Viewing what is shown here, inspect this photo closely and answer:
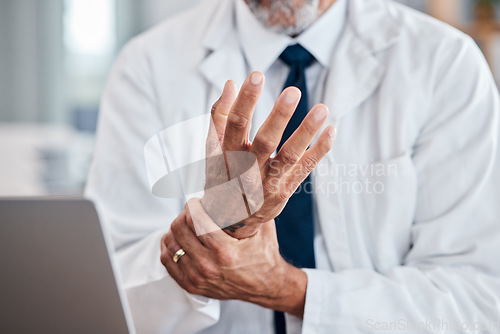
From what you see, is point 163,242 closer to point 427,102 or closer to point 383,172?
point 383,172

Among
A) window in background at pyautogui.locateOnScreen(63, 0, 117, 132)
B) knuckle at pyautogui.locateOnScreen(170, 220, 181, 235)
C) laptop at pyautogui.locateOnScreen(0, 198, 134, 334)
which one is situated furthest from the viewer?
window in background at pyautogui.locateOnScreen(63, 0, 117, 132)

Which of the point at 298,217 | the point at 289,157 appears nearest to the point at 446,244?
the point at 298,217

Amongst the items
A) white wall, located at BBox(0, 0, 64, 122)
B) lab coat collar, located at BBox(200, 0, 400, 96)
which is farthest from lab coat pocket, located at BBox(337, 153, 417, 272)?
white wall, located at BBox(0, 0, 64, 122)

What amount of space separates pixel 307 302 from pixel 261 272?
7 cm

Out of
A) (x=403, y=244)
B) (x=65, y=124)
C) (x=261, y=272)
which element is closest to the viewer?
(x=261, y=272)

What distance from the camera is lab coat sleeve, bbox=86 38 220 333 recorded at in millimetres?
679

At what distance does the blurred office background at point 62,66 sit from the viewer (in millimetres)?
2459

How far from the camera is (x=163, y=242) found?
656 mm

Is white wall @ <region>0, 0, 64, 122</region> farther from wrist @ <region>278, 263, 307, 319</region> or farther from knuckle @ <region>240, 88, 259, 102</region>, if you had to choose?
knuckle @ <region>240, 88, 259, 102</region>

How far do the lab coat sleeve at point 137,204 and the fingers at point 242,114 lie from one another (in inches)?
5.5

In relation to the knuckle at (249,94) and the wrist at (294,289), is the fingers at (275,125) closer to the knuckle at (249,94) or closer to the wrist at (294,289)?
the knuckle at (249,94)

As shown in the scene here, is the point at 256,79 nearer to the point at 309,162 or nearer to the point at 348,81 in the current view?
the point at 309,162

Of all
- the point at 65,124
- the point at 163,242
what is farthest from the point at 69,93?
the point at 163,242

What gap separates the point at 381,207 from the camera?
69 cm
